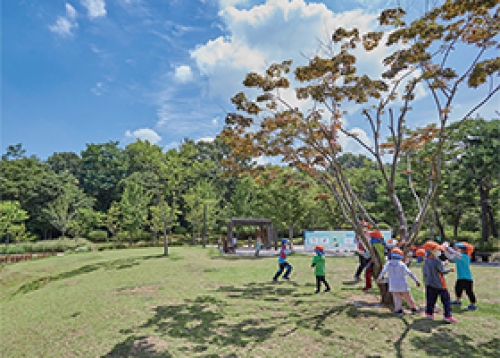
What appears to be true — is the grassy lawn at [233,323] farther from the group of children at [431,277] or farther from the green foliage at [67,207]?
the green foliage at [67,207]

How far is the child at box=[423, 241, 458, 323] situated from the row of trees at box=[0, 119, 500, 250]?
10.0ft

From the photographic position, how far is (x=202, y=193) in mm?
35656

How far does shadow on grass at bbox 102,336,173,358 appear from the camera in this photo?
4.96m

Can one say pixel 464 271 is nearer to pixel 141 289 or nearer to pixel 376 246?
pixel 376 246

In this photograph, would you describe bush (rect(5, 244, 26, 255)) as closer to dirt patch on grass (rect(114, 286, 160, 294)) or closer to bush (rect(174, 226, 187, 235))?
bush (rect(174, 226, 187, 235))

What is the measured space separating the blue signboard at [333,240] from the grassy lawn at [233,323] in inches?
410

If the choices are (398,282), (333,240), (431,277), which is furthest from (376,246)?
(333,240)

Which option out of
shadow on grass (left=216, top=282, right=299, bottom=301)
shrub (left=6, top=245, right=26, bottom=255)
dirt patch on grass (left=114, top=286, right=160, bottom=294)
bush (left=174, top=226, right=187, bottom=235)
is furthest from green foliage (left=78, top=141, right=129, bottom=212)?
shadow on grass (left=216, top=282, right=299, bottom=301)

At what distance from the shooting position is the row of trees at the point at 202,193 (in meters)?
19.8

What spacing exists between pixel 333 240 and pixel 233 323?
53.9ft

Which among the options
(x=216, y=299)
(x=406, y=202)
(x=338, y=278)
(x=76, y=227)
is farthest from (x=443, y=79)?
(x=76, y=227)

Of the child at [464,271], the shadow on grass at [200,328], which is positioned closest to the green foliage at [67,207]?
the shadow on grass at [200,328]

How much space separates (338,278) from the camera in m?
10.7

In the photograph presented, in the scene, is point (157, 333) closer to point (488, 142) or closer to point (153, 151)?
point (153, 151)
